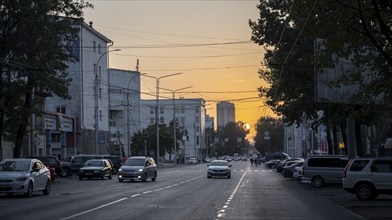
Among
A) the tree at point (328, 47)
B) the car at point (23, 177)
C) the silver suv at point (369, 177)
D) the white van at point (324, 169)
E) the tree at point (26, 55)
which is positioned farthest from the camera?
the tree at point (26, 55)

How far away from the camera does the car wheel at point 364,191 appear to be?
25250 millimetres

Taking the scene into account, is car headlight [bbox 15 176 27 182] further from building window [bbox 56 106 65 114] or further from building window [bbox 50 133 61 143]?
building window [bbox 56 106 65 114]

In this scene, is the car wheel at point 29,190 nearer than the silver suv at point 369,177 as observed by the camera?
No

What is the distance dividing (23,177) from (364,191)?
1393 centimetres

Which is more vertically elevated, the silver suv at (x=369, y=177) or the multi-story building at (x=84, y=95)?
the multi-story building at (x=84, y=95)

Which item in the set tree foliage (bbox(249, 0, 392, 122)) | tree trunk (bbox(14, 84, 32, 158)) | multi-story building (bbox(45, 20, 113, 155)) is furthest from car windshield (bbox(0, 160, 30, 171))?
multi-story building (bbox(45, 20, 113, 155))

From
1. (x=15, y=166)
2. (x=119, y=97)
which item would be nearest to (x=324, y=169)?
(x=15, y=166)

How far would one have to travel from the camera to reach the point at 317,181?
36.8 m

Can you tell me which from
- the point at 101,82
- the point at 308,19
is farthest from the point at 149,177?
the point at 101,82

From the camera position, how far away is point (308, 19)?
778 inches

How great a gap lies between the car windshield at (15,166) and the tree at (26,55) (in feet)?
41.6

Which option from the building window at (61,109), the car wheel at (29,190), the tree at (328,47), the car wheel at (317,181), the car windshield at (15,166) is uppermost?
the building window at (61,109)

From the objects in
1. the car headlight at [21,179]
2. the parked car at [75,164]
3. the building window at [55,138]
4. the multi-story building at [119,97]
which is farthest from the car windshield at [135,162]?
the multi-story building at [119,97]

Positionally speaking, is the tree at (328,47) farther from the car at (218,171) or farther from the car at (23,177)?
the car at (23,177)
